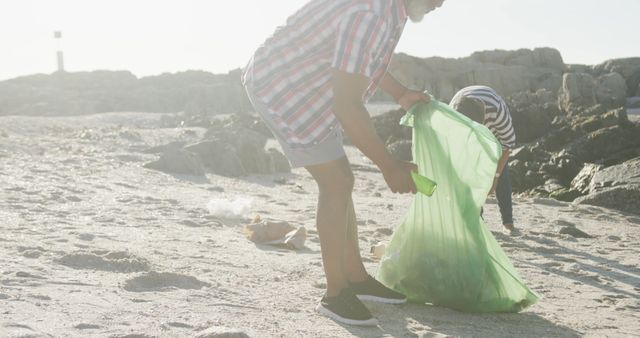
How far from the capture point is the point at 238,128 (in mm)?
11289

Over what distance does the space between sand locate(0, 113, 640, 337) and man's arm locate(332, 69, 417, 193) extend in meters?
0.68

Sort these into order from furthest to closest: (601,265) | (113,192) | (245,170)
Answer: (245,170) < (113,192) < (601,265)

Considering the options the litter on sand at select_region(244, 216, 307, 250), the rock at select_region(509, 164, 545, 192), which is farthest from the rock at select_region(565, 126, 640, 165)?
the litter on sand at select_region(244, 216, 307, 250)

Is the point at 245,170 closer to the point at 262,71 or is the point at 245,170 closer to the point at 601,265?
the point at 601,265

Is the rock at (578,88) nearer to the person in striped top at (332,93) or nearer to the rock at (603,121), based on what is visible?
the rock at (603,121)

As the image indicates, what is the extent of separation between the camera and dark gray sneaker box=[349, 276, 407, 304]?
350 centimetres

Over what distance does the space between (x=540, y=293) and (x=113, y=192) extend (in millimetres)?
4199

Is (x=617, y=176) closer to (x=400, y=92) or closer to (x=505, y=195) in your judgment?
(x=505, y=195)

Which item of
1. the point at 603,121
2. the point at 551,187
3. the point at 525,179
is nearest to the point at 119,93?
the point at 603,121

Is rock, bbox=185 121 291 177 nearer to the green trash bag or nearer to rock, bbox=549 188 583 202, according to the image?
rock, bbox=549 188 583 202

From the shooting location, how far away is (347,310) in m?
3.16

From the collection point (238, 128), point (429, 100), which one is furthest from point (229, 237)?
point (238, 128)

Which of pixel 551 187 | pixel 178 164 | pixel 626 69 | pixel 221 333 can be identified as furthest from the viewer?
pixel 626 69

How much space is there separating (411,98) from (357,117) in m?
0.85
